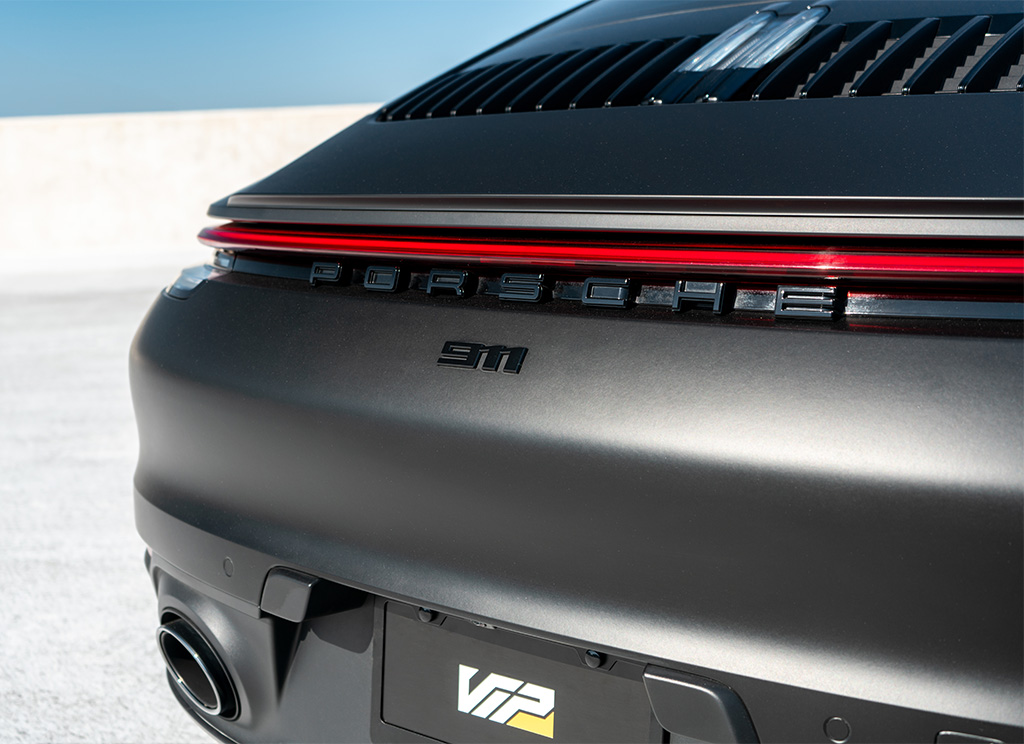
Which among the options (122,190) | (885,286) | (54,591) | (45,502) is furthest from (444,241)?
(122,190)

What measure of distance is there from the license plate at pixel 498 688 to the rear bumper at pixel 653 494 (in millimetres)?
70

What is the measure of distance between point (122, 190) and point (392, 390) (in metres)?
15.1

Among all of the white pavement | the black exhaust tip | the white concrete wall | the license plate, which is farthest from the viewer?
the white concrete wall

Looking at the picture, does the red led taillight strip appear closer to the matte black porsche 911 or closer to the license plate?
the matte black porsche 911

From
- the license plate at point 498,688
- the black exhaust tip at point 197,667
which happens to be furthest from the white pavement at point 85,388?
the license plate at point 498,688

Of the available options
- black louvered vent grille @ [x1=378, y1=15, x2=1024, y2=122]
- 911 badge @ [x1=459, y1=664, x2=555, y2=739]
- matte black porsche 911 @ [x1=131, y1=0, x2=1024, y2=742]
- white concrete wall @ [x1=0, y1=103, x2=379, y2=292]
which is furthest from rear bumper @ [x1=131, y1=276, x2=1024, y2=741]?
white concrete wall @ [x1=0, y1=103, x2=379, y2=292]

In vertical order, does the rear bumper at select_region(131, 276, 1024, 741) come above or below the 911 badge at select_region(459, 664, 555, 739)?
above

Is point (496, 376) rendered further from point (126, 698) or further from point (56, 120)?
point (56, 120)

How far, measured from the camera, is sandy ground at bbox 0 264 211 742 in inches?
90.2

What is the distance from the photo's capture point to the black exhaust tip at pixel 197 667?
164cm

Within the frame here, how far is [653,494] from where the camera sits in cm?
114

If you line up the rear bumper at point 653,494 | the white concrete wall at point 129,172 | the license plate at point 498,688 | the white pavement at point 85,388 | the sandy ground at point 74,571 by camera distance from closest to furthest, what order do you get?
the rear bumper at point 653,494
the license plate at point 498,688
the sandy ground at point 74,571
the white pavement at point 85,388
the white concrete wall at point 129,172

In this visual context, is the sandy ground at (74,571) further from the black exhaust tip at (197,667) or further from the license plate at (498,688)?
the license plate at (498,688)

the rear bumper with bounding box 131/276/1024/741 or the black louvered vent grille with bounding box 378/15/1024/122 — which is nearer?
the rear bumper with bounding box 131/276/1024/741
